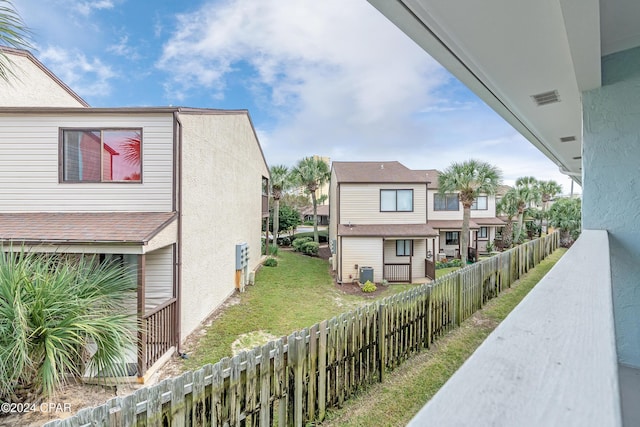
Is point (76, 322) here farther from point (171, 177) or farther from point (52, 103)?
point (52, 103)

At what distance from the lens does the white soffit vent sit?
353 cm

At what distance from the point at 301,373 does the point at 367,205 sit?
13373 mm

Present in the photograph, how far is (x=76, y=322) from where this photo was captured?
14.5 feet

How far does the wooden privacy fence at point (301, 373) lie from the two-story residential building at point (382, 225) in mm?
8563

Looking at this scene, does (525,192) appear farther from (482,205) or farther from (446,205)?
(446,205)

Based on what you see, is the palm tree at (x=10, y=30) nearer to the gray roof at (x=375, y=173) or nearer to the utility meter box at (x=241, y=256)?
the utility meter box at (x=241, y=256)

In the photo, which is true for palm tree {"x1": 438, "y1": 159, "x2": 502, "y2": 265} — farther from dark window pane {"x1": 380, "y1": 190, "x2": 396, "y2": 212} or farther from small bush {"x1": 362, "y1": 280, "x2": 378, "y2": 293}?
small bush {"x1": 362, "y1": 280, "x2": 378, "y2": 293}

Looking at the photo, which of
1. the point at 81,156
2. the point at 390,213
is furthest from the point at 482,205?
the point at 81,156

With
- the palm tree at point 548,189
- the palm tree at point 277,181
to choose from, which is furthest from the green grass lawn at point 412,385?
the palm tree at point 548,189

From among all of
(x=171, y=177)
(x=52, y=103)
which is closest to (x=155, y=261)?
(x=171, y=177)

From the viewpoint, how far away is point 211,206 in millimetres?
9852

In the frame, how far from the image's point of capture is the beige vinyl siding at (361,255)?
1508 centimetres

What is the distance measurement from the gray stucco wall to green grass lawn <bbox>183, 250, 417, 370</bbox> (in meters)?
6.54

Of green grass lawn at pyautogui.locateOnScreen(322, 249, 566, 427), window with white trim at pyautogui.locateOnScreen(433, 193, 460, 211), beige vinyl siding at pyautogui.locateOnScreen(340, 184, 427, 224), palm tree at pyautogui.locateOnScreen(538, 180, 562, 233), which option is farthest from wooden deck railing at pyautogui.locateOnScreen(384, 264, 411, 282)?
palm tree at pyautogui.locateOnScreen(538, 180, 562, 233)
